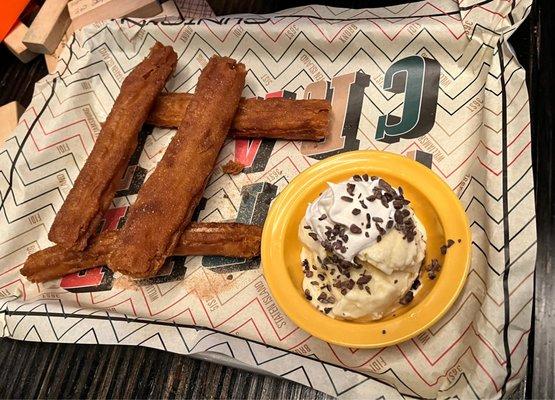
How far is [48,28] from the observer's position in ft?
8.50

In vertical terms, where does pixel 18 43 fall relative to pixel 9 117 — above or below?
above

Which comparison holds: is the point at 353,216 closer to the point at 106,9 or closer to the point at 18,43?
the point at 106,9

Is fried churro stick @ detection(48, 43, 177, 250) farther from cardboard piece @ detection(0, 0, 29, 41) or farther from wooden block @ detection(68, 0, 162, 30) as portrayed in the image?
cardboard piece @ detection(0, 0, 29, 41)

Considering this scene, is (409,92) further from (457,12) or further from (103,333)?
(103,333)

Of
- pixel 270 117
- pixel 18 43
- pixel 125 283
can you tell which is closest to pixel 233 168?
pixel 270 117

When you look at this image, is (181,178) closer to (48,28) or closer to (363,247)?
(363,247)

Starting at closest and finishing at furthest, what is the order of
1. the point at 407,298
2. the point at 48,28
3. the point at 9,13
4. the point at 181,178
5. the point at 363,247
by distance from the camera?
the point at 363,247
the point at 407,298
the point at 181,178
the point at 48,28
the point at 9,13

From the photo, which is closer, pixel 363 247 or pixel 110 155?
pixel 363 247

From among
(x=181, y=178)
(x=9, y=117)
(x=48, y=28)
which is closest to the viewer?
(x=181, y=178)

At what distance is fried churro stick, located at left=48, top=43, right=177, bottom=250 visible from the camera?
1890 mm

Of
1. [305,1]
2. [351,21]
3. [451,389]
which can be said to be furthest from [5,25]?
[451,389]

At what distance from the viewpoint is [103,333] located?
1.77 metres

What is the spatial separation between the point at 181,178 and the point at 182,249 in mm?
256

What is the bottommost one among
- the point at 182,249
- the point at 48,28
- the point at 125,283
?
the point at 125,283
